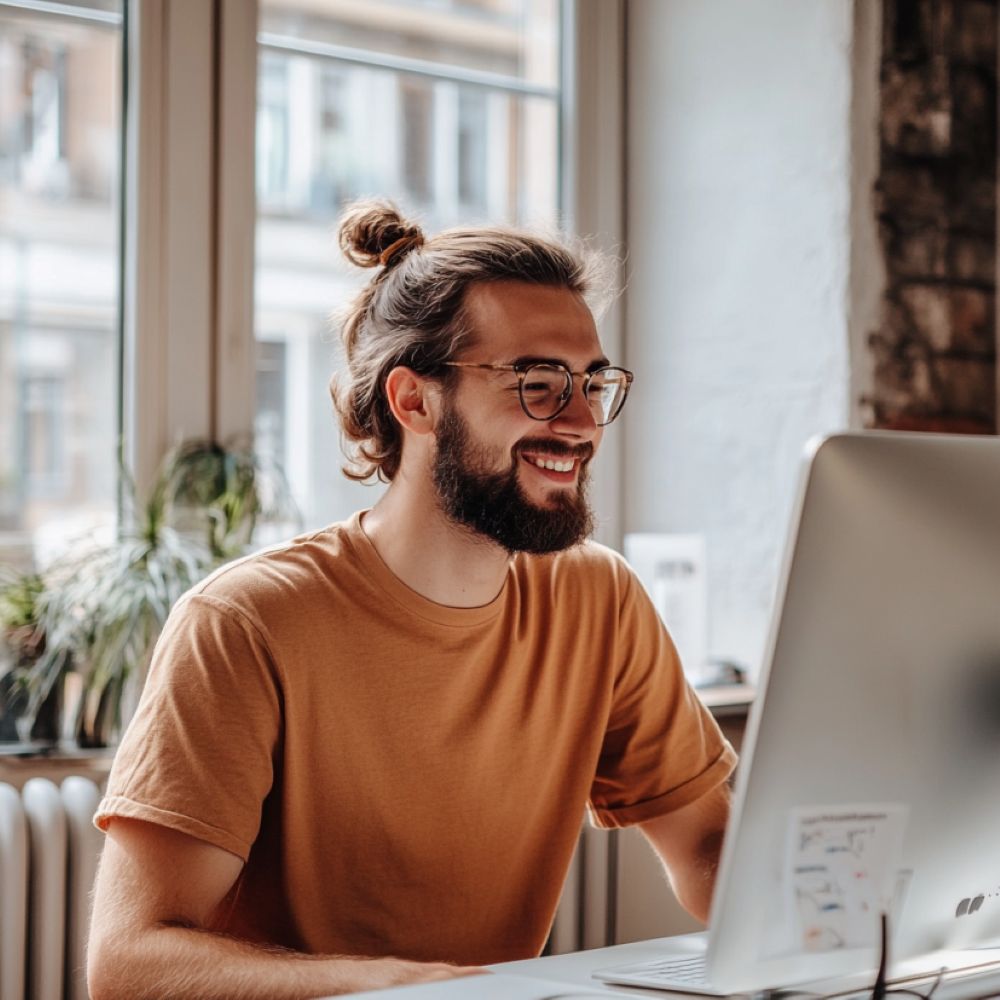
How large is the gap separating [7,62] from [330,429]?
0.78m

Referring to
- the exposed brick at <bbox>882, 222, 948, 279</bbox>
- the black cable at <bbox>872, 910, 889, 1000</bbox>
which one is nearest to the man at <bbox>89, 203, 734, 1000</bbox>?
the black cable at <bbox>872, 910, 889, 1000</bbox>

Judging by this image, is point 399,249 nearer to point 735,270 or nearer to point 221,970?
point 221,970

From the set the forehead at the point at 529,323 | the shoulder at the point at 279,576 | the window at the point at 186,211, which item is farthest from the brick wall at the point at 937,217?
the shoulder at the point at 279,576

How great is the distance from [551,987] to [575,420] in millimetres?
606

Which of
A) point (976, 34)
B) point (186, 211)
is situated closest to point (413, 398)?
point (186, 211)

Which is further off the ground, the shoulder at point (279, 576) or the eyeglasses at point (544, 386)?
the eyeglasses at point (544, 386)

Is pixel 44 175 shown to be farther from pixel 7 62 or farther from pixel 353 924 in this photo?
pixel 353 924

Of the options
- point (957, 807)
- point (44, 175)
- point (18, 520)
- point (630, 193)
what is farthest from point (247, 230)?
point (957, 807)

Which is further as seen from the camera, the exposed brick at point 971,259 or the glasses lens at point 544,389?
the exposed brick at point 971,259

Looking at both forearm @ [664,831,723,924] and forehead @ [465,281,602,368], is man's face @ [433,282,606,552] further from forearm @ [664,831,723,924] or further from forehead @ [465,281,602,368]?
→ forearm @ [664,831,723,924]

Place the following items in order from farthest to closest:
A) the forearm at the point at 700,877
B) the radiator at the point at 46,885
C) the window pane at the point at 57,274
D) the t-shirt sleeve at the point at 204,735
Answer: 1. the window pane at the point at 57,274
2. the radiator at the point at 46,885
3. the forearm at the point at 700,877
4. the t-shirt sleeve at the point at 204,735

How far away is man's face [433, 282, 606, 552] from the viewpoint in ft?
4.41

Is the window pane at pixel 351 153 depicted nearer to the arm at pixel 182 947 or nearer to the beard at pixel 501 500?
the beard at pixel 501 500

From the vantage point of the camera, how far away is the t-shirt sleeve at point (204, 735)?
3.65 ft
